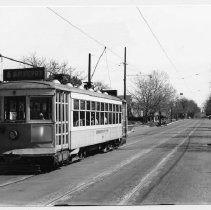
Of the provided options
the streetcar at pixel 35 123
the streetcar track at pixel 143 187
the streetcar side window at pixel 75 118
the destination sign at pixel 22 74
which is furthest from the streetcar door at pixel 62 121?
the streetcar track at pixel 143 187

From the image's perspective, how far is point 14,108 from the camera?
14.8m

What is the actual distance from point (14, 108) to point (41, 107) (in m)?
0.85

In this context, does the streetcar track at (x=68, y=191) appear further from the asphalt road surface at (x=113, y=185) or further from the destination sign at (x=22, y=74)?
the destination sign at (x=22, y=74)

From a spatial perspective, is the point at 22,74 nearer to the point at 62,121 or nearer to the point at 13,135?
the point at 62,121

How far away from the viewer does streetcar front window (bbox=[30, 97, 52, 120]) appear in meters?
14.7

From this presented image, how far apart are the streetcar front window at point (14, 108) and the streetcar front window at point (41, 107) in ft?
0.91

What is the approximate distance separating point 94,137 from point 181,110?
16958 cm

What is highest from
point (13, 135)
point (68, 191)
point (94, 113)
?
point (94, 113)

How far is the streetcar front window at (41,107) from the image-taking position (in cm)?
1470

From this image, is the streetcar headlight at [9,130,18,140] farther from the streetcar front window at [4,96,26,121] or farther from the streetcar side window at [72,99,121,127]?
the streetcar side window at [72,99,121,127]

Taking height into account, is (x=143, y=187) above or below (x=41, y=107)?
below

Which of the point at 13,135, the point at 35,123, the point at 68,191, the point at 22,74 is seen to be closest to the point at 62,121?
the point at 35,123

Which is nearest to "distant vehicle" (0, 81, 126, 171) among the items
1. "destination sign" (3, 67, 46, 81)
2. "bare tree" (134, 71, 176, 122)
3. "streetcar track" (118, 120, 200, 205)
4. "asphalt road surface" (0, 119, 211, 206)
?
"asphalt road surface" (0, 119, 211, 206)

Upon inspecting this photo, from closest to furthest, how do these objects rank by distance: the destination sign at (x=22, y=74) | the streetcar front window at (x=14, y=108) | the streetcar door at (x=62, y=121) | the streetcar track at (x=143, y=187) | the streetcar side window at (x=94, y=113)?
the streetcar track at (x=143, y=187) → the streetcar front window at (x=14, y=108) → the streetcar door at (x=62, y=121) → the destination sign at (x=22, y=74) → the streetcar side window at (x=94, y=113)
